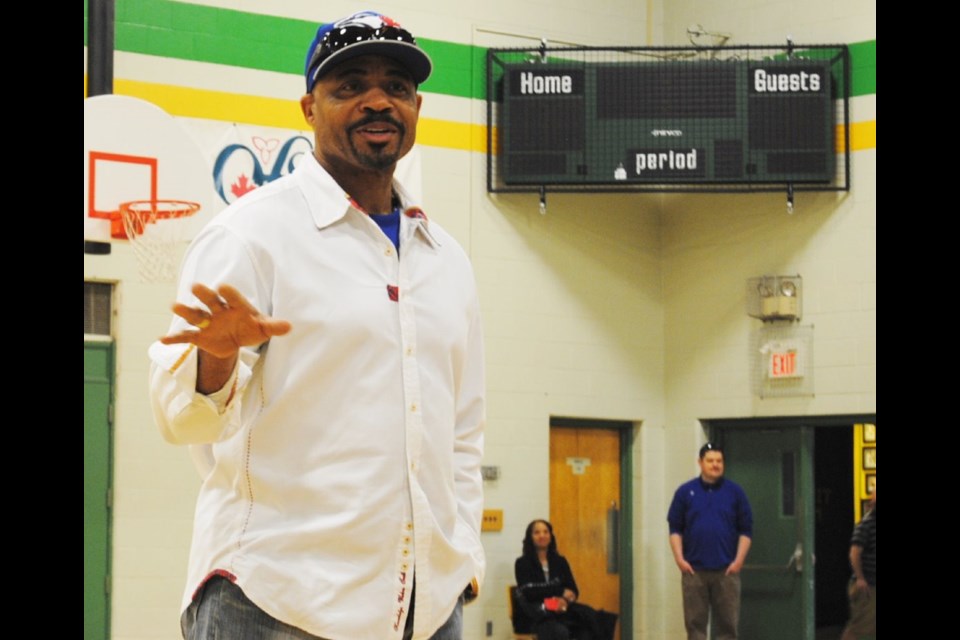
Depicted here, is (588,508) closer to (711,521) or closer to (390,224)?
(711,521)

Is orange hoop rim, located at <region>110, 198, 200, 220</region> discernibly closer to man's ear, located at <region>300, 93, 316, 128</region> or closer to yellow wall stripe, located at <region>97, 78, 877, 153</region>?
yellow wall stripe, located at <region>97, 78, 877, 153</region>

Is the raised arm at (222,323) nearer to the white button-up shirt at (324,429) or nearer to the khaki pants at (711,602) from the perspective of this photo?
the white button-up shirt at (324,429)

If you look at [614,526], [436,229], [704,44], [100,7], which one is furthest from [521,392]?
[436,229]

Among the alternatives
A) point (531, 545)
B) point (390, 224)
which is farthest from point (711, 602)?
point (390, 224)

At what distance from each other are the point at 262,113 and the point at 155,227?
2.55 metres

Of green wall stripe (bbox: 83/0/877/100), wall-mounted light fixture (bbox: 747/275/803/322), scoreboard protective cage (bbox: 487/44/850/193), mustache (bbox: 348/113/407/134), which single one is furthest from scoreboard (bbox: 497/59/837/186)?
mustache (bbox: 348/113/407/134)

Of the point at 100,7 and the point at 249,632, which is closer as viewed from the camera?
the point at 249,632

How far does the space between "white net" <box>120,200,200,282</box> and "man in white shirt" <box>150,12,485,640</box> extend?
575 centimetres

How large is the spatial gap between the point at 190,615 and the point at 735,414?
10.1 metres

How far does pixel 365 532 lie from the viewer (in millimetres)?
2189

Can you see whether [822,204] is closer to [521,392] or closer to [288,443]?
[521,392]

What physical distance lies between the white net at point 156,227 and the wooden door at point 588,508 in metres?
4.77

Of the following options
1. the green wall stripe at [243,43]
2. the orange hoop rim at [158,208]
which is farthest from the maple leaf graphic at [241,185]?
the orange hoop rim at [158,208]

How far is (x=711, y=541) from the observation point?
11164 millimetres
